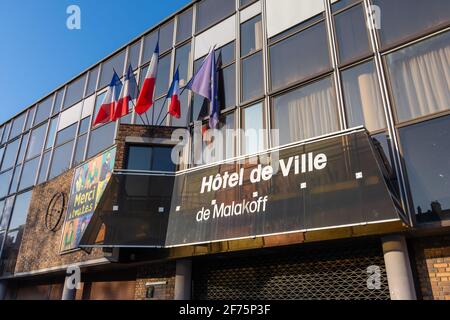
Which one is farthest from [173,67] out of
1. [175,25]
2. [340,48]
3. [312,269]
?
[312,269]

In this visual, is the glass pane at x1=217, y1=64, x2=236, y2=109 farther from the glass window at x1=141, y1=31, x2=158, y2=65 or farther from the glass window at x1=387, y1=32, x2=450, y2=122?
the glass window at x1=387, y1=32, x2=450, y2=122

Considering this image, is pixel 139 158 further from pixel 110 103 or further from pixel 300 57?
pixel 300 57

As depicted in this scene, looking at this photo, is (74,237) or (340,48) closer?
(340,48)

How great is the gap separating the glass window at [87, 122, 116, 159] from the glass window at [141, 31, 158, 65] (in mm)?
2835

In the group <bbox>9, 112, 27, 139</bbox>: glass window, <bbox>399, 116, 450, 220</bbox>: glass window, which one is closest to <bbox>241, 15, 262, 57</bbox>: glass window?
<bbox>399, 116, 450, 220</bbox>: glass window

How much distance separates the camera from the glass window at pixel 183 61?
1248 centimetres

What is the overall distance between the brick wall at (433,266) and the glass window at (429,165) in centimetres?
54

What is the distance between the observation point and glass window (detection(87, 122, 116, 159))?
13.8 meters

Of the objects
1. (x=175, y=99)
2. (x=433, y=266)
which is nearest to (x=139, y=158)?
(x=175, y=99)

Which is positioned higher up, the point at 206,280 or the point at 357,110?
the point at 357,110

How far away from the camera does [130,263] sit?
10.2 m

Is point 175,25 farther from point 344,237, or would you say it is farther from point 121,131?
point 344,237

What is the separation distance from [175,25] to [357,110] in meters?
8.38

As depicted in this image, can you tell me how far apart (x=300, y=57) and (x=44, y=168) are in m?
12.5
